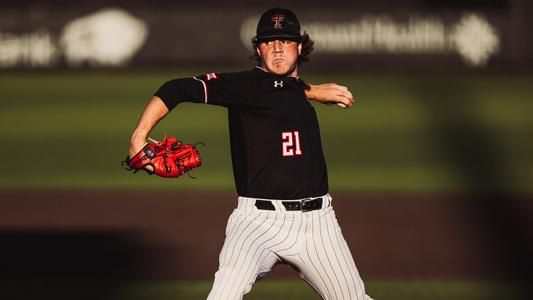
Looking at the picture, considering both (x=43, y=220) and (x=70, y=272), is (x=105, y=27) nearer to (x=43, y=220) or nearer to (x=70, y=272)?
(x=43, y=220)

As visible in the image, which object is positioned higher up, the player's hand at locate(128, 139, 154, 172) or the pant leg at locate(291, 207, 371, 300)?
the player's hand at locate(128, 139, 154, 172)

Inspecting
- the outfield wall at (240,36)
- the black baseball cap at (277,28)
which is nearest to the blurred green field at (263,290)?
the black baseball cap at (277,28)

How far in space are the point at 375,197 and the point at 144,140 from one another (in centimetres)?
707

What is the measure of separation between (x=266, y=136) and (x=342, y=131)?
38.9 ft

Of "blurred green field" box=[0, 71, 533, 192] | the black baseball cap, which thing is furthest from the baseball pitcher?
"blurred green field" box=[0, 71, 533, 192]

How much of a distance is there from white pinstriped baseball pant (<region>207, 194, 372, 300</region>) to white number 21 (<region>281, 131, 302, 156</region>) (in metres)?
0.26

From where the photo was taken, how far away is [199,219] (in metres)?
10.4

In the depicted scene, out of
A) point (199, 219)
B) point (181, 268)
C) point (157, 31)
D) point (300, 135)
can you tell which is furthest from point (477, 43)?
point (300, 135)

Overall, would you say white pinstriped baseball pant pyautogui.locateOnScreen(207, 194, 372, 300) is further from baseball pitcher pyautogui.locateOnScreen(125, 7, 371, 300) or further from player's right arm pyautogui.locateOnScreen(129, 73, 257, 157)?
player's right arm pyautogui.locateOnScreen(129, 73, 257, 157)

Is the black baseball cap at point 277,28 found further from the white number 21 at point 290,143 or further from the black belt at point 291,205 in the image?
the black belt at point 291,205

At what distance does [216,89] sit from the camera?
4945mm

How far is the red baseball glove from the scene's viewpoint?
482 centimetres

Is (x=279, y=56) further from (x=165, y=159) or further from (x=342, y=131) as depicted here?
(x=342, y=131)

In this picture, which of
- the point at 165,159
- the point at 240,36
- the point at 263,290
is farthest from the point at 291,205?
the point at 240,36
